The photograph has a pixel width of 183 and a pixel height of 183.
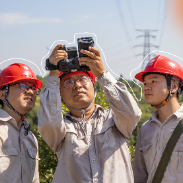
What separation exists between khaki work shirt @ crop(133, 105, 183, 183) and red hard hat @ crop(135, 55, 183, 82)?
0.49m

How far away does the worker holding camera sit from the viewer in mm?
3072

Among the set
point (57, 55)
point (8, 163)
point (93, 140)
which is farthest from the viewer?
point (8, 163)

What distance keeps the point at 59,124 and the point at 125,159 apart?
0.81 metres

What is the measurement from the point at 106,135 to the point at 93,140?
0.16 metres

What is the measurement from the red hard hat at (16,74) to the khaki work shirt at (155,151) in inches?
68.2

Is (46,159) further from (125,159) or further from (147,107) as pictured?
(147,107)

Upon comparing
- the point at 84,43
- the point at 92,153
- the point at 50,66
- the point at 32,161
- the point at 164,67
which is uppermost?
the point at 84,43

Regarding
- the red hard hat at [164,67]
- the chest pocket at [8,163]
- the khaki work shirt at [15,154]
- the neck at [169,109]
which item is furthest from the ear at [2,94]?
the neck at [169,109]

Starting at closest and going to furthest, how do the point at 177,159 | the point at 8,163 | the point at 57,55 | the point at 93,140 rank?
the point at 57,55 < the point at 93,140 < the point at 177,159 < the point at 8,163

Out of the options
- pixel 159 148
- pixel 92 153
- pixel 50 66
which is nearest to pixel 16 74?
pixel 50 66

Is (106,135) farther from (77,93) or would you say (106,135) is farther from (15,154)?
(15,154)

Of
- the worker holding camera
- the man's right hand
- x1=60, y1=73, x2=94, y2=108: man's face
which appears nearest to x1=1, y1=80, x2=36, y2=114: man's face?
x1=60, y1=73, x2=94, y2=108: man's face

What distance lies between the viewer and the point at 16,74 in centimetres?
407

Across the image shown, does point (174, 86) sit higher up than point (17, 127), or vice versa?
point (174, 86)
